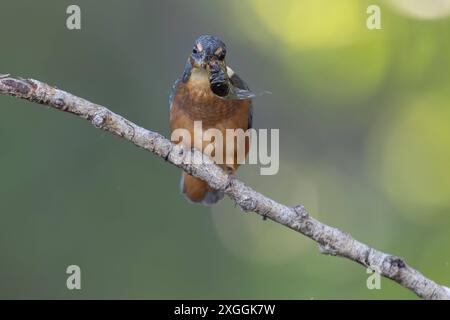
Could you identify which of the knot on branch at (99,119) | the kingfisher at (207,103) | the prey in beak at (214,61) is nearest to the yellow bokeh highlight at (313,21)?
the kingfisher at (207,103)

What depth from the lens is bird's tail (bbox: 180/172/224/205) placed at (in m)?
5.61

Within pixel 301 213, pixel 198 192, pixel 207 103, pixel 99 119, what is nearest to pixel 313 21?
pixel 198 192

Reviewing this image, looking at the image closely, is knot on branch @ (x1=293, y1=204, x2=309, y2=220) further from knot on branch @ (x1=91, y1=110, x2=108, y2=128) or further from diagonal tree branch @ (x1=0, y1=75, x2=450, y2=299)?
knot on branch @ (x1=91, y1=110, x2=108, y2=128)

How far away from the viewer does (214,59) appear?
163 inches

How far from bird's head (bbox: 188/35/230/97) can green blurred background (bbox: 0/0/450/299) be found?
247 centimetres

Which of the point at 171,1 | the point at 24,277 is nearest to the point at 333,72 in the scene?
the point at 171,1

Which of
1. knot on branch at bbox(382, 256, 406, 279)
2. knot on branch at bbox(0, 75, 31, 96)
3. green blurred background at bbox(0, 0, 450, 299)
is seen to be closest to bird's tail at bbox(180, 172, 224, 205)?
green blurred background at bbox(0, 0, 450, 299)

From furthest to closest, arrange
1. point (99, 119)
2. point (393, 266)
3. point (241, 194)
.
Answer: point (241, 194)
point (99, 119)
point (393, 266)

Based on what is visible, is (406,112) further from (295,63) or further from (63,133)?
(63,133)

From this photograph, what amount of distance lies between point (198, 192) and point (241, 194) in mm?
1975

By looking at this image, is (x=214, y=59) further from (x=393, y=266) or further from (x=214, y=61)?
(x=393, y=266)

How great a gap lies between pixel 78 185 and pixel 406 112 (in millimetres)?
3381

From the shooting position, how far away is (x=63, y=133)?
7297 mm

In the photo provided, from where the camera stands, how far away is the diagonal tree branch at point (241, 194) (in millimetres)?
3141
